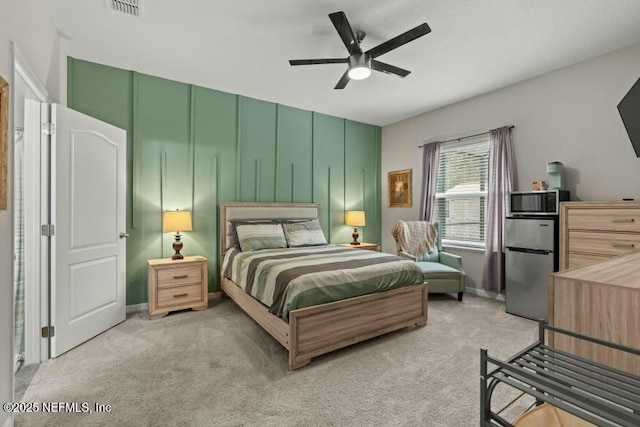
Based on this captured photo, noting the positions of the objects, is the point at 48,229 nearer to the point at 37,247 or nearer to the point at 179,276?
the point at 37,247

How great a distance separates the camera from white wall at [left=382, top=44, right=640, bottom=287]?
9.69 feet

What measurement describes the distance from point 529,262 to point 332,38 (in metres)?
3.25

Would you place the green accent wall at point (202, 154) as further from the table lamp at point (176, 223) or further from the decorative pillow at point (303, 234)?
the decorative pillow at point (303, 234)

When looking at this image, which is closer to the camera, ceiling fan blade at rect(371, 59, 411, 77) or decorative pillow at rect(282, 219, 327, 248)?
ceiling fan blade at rect(371, 59, 411, 77)

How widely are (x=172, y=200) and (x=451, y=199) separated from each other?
4.08m

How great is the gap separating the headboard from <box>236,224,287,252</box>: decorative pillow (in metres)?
0.27

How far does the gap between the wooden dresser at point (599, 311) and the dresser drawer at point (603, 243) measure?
6.63ft

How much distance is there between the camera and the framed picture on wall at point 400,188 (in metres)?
5.19

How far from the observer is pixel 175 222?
11.3 feet

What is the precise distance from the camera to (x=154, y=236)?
3641mm

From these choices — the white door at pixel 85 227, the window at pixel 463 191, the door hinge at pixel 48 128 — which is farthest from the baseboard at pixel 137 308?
the window at pixel 463 191

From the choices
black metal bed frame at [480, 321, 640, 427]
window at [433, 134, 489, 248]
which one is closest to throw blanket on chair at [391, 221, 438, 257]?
window at [433, 134, 489, 248]

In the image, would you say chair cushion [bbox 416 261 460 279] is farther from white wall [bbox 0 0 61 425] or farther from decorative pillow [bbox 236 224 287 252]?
white wall [bbox 0 0 61 425]

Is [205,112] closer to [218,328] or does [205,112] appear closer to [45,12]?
[45,12]
